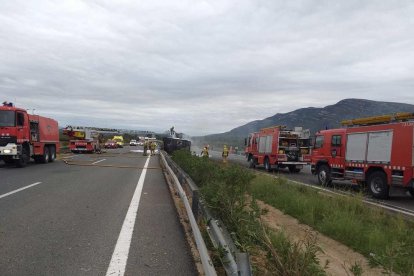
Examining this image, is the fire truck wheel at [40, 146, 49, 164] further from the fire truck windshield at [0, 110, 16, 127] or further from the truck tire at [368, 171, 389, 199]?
the truck tire at [368, 171, 389, 199]

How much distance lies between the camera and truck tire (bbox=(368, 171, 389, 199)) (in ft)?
49.6

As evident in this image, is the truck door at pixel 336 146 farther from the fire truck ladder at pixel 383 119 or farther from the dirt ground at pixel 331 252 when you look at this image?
the dirt ground at pixel 331 252

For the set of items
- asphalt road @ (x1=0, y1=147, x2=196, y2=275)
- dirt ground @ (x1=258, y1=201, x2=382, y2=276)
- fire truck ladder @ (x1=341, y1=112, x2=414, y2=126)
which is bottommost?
dirt ground @ (x1=258, y1=201, x2=382, y2=276)

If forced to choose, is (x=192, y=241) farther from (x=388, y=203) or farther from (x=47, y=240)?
(x=388, y=203)

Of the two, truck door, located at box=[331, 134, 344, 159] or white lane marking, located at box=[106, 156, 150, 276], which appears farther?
truck door, located at box=[331, 134, 344, 159]

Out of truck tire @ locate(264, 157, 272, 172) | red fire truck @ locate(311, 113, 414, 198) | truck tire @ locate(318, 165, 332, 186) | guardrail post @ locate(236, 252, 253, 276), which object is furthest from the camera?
truck tire @ locate(264, 157, 272, 172)

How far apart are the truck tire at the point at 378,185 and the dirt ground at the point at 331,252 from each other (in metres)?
5.69

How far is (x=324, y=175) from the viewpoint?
19.8m

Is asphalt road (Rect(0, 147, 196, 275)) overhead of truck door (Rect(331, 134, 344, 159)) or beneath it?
beneath

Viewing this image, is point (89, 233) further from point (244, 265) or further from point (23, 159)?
point (23, 159)

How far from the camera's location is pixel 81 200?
11367 mm

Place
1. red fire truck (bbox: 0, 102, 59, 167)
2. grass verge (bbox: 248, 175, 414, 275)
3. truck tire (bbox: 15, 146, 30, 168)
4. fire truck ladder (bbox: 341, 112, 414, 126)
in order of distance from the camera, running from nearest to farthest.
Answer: grass verge (bbox: 248, 175, 414, 275), fire truck ladder (bbox: 341, 112, 414, 126), red fire truck (bbox: 0, 102, 59, 167), truck tire (bbox: 15, 146, 30, 168)

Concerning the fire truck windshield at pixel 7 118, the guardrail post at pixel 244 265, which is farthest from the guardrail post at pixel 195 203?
the fire truck windshield at pixel 7 118

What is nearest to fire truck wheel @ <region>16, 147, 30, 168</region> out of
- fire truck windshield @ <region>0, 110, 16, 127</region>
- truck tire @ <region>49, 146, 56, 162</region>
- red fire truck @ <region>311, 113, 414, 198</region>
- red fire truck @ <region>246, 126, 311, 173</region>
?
fire truck windshield @ <region>0, 110, 16, 127</region>
